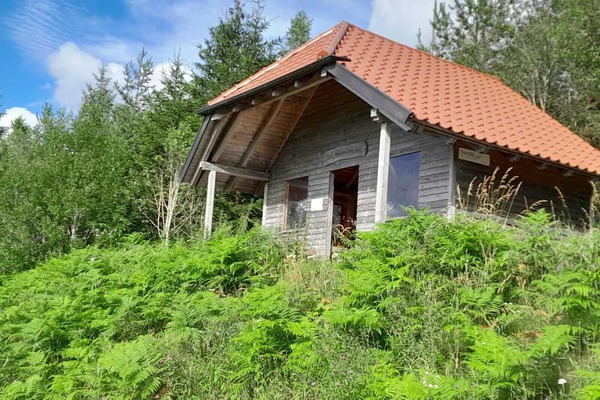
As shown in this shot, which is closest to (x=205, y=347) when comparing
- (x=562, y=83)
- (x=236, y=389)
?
(x=236, y=389)

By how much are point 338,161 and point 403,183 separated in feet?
6.73

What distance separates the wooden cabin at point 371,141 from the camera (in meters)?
9.52

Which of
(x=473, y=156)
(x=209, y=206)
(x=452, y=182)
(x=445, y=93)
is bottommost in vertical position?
(x=209, y=206)

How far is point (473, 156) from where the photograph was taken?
992 centimetres

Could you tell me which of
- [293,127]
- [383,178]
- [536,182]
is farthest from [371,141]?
[536,182]

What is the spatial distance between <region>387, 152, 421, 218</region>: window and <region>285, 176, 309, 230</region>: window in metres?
3.01

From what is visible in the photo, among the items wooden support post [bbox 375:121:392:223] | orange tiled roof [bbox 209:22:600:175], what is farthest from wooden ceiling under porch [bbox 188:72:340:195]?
wooden support post [bbox 375:121:392:223]

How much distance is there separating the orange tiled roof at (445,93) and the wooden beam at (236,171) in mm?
1628

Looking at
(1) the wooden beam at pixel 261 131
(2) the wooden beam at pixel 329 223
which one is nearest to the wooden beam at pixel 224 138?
(1) the wooden beam at pixel 261 131

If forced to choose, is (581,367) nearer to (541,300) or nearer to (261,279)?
(541,300)

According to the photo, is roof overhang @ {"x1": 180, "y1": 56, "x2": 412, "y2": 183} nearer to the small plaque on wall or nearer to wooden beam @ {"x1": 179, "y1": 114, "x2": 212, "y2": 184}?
wooden beam @ {"x1": 179, "y1": 114, "x2": 212, "y2": 184}

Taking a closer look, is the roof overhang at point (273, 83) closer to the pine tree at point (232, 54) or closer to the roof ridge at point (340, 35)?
the roof ridge at point (340, 35)

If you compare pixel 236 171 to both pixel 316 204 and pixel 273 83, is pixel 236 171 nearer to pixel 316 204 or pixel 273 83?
pixel 316 204

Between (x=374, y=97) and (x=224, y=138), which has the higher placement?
(x=374, y=97)
